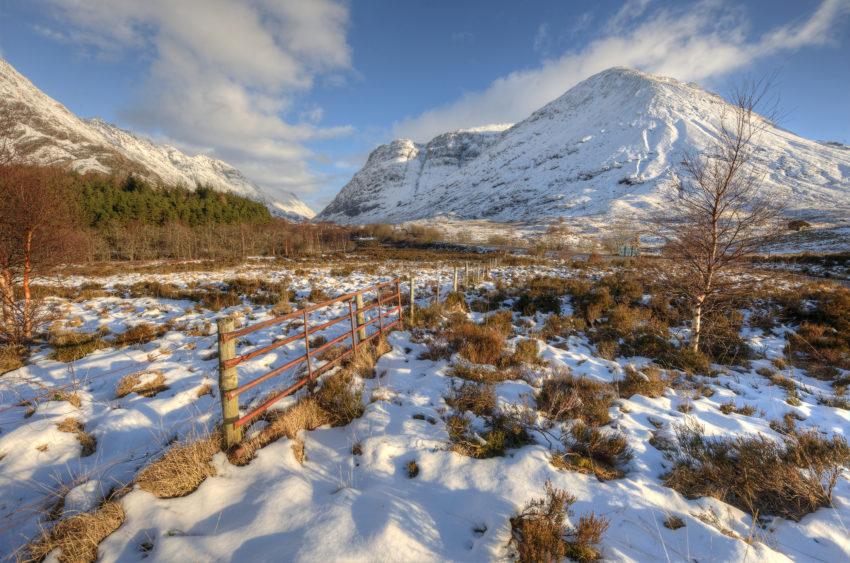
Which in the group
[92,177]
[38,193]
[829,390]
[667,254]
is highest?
[92,177]

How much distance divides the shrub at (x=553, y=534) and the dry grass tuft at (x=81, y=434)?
16.5ft

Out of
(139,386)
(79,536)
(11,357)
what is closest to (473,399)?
(79,536)

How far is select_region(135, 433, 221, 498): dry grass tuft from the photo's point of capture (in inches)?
123

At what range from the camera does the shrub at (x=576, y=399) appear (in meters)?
4.70

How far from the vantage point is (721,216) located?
7035mm

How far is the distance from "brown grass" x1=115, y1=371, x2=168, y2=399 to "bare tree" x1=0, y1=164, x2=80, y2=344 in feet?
13.8

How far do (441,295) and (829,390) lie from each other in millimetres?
10311

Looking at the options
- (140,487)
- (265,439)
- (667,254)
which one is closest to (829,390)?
(667,254)

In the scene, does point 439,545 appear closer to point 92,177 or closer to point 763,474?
point 763,474

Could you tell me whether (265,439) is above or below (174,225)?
below

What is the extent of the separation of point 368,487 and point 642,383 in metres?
5.33

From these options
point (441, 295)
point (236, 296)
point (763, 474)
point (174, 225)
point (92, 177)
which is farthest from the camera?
point (92, 177)

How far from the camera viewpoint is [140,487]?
3141 mm

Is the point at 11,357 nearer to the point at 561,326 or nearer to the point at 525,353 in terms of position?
the point at 525,353
